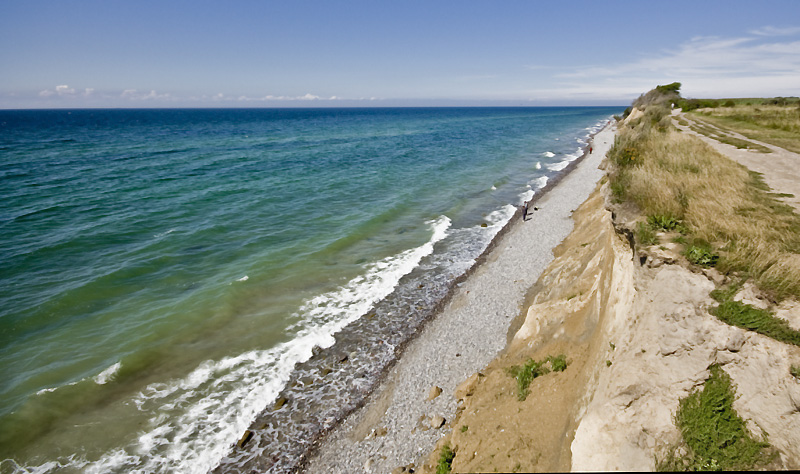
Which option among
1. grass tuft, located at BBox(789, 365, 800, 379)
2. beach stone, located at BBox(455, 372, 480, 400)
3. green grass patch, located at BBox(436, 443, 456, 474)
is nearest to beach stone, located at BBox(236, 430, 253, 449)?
green grass patch, located at BBox(436, 443, 456, 474)

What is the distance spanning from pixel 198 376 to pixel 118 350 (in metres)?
4.48

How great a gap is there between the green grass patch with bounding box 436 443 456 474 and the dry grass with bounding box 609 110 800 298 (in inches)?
320

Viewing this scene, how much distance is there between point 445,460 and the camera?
966cm

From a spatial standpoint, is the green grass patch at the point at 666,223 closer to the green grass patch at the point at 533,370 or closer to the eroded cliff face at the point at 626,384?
the eroded cliff face at the point at 626,384

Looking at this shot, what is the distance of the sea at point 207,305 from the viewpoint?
12312 millimetres

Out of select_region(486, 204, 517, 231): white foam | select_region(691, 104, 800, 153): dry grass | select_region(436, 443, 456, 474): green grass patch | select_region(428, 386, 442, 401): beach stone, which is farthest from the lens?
select_region(486, 204, 517, 231): white foam

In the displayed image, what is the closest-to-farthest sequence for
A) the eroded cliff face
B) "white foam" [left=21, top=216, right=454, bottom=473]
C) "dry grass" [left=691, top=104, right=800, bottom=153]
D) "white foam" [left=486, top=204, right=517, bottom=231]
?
the eroded cliff face
"white foam" [left=21, top=216, right=454, bottom=473]
"dry grass" [left=691, top=104, right=800, bottom=153]
"white foam" [left=486, top=204, right=517, bottom=231]

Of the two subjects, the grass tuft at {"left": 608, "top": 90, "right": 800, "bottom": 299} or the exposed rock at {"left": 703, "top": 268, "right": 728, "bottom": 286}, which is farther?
the exposed rock at {"left": 703, "top": 268, "right": 728, "bottom": 286}

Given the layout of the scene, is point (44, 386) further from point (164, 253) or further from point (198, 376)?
point (164, 253)

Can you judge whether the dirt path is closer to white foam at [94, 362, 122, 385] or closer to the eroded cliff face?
the eroded cliff face

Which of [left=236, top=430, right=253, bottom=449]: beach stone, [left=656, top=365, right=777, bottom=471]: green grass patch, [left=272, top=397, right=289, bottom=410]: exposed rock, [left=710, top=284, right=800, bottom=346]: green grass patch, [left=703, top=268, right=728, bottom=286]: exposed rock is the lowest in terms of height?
[left=236, top=430, right=253, bottom=449]: beach stone

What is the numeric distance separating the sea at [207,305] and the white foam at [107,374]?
105 millimetres

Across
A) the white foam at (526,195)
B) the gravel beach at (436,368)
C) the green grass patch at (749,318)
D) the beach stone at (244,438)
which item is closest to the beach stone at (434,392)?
the gravel beach at (436,368)

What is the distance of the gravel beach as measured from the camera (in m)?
11.1
